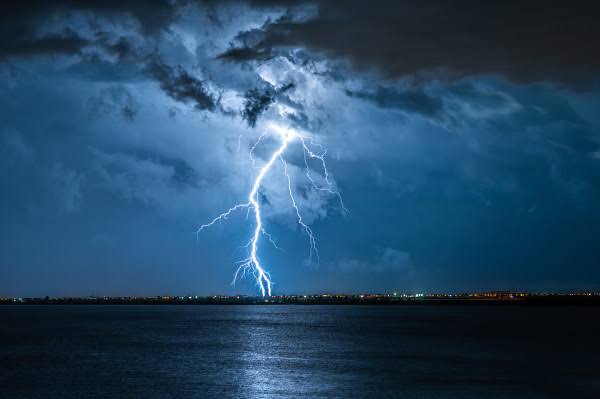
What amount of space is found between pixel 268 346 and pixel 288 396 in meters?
22.6

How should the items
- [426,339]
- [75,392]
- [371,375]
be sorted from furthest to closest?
[426,339]
[371,375]
[75,392]

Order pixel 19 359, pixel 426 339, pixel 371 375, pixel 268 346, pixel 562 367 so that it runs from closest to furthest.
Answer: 1. pixel 371 375
2. pixel 562 367
3. pixel 19 359
4. pixel 268 346
5. pixel 426 339

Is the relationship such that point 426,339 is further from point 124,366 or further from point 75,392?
point 75,392

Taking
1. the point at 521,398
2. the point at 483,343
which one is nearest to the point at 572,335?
the point at 483,343

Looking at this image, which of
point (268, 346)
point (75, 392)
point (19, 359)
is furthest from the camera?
point (268, 346)

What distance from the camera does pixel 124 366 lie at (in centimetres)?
3591

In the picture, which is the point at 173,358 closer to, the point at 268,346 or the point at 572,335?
the point at 268,346

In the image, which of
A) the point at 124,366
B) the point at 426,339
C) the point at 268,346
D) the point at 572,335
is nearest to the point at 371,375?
the point at 124,366

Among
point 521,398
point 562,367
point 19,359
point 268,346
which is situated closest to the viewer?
point 521,398

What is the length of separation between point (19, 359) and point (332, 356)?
18.9 m

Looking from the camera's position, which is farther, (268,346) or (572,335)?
(572,335)

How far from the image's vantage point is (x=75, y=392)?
2780cm

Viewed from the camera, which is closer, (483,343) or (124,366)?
(124,366)

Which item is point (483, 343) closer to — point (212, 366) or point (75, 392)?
point (212, 366)
